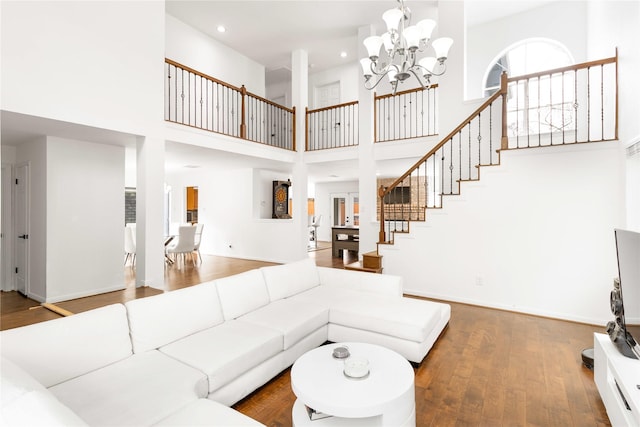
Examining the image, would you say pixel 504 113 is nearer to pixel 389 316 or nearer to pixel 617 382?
pixel 389 316

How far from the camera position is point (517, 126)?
473 cm

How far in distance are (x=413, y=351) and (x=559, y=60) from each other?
6.83m

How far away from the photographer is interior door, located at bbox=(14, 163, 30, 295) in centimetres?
475

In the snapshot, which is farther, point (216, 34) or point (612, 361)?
point (216, 34)

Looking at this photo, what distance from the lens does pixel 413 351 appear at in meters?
2.68

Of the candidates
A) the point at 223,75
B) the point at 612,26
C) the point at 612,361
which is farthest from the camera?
the point at 223,75

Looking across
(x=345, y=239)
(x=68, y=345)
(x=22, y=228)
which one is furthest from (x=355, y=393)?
(x=345, y=239)

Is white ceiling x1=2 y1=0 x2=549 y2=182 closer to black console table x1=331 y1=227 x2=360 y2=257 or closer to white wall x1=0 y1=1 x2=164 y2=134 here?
white wall x1=0 y1=1 x2=164 y2=134

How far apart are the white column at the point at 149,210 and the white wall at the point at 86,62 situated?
339mm

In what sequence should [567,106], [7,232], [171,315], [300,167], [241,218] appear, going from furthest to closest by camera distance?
1. [241,218]
2. [300,167]
3. [567,106]
4. [7,232]
5. [171,315]

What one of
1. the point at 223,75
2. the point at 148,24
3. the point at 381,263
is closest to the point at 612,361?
the point at 381,263

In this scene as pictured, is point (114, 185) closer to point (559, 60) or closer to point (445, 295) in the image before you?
point (445, 295)

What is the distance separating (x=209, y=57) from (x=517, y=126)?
253 inches

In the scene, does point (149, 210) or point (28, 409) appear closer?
point (28, 409)
